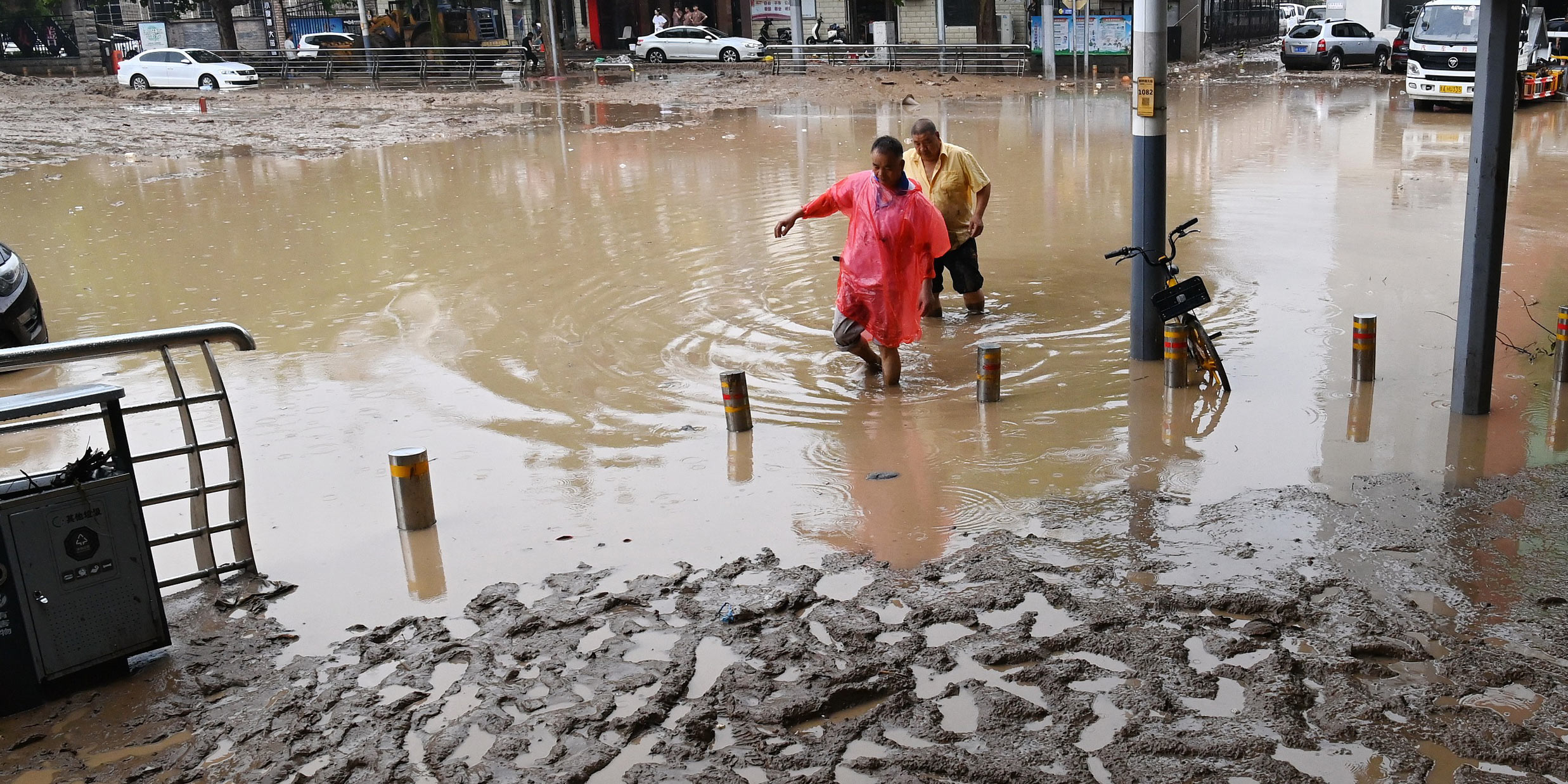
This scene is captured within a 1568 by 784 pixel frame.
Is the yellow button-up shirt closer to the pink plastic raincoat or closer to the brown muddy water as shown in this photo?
the brown muddy water

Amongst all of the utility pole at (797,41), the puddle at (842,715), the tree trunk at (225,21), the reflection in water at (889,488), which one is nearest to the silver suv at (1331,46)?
the utility pole at (797,41)

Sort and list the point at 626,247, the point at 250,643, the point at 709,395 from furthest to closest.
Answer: the point at 626,247 < the point at 709,395 < the point at 250,643

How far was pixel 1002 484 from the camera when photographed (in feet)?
21.2

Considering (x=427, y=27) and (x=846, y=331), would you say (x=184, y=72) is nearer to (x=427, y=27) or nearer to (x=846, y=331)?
(x=427, y=27)

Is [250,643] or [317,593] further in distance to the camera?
[317,593]

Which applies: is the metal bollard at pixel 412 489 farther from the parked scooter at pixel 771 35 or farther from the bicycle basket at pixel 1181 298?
the parked scooter at pixel 771 35

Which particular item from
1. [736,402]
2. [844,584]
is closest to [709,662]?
[844,584]

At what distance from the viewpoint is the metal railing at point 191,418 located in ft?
16.2

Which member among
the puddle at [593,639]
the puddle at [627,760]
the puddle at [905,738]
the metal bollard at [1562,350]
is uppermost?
the metal bollard at [1562,350]

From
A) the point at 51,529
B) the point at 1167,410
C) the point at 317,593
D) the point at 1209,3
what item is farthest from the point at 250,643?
the point at 1209,3

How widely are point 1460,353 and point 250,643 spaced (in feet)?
20.7

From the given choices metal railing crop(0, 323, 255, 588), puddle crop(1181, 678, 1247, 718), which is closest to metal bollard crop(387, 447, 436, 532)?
metal railing crop(0, 323, 255, 588)

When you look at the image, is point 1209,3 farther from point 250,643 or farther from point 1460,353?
point 250,643

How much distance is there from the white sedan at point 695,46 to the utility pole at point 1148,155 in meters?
35.3
